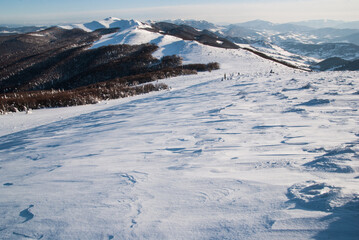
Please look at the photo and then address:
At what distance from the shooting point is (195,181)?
2076 millimetres

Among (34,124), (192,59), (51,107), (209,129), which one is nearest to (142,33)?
(192,59)

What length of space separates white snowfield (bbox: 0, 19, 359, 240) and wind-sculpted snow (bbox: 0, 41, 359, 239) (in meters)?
0.01

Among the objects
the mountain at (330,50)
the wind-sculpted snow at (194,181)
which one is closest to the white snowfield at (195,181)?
the wind-sculpted snow at (194,181)

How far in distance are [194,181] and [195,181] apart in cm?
1

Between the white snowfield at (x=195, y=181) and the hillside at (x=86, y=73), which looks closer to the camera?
the white snowfield at (x=195, y=181)

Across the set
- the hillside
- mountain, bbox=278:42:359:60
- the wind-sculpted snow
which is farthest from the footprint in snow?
mountain, bbox=278:42:359:60

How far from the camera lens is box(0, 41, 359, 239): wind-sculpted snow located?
1.49 meters

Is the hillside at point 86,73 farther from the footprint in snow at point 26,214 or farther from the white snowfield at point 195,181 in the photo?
the footprint in snow at point 26,214

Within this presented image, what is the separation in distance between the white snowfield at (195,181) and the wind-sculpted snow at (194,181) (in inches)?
0.4

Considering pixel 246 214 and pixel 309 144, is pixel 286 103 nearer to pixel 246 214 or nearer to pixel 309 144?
pixel 309 144

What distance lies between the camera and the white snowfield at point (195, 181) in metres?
1.49

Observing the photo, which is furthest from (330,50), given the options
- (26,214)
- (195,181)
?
(26,214)

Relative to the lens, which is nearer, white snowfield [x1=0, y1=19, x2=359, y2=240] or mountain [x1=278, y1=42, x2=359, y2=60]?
white snowfield [x1=0, y1=19, x2=359, y2=240]

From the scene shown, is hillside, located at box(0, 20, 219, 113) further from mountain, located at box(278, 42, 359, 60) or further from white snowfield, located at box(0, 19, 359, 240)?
mountain, located at box(278, 42, 359, 60)
